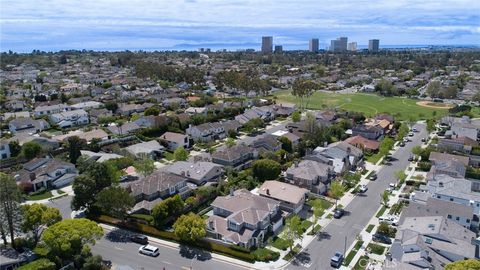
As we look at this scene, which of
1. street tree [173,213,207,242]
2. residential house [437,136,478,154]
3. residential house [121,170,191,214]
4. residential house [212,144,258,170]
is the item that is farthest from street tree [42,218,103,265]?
residential house [437,136,478,154]

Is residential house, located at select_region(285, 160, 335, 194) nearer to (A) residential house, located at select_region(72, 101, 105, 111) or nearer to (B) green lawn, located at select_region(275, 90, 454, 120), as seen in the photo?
(B) green lawn, located at select_region(275, 90, 454, 120)

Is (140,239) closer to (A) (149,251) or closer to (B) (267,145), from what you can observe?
(A) (149,251)

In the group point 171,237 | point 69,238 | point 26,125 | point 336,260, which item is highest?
point 26,125

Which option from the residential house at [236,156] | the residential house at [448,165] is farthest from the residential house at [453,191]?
the residential house at [236,156]

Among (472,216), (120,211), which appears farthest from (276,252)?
(472,216)

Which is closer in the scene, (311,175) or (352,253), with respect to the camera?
(352,253)

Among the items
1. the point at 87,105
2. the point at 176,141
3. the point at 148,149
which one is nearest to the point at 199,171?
the point at 148,149

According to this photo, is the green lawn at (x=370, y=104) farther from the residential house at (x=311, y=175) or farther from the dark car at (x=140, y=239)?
the dark car at (x=140, y=239)
